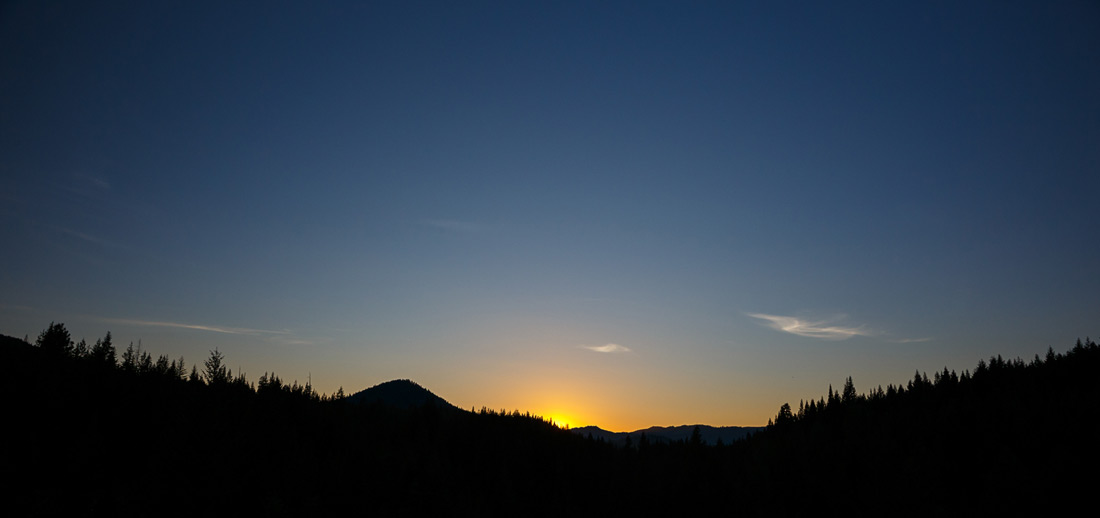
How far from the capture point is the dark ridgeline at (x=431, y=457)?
49219 millimetres

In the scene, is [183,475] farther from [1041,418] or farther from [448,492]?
[1041,418]

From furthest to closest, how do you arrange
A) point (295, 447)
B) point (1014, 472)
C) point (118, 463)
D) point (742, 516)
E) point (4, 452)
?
point (742, 516)
point (1014, 472)
point (295, 447)
point (118, 463)
point (4, 452)

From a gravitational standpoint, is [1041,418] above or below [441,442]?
above

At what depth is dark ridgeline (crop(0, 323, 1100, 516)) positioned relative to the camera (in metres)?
49.2

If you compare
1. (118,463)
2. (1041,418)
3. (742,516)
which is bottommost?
(742,516)

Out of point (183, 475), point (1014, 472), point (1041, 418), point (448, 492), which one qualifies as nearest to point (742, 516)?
point (1014, 472)

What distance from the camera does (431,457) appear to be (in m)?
72.0

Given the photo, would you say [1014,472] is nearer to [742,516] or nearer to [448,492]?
[742,516]

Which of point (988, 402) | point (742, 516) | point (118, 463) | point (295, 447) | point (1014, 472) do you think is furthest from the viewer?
point (988, 402)

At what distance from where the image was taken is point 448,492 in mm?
65500

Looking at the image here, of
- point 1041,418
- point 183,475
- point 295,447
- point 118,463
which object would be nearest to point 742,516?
point 1041,418

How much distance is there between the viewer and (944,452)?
82000mm

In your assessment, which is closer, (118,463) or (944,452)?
(118,463)

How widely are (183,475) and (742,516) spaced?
61509mm
